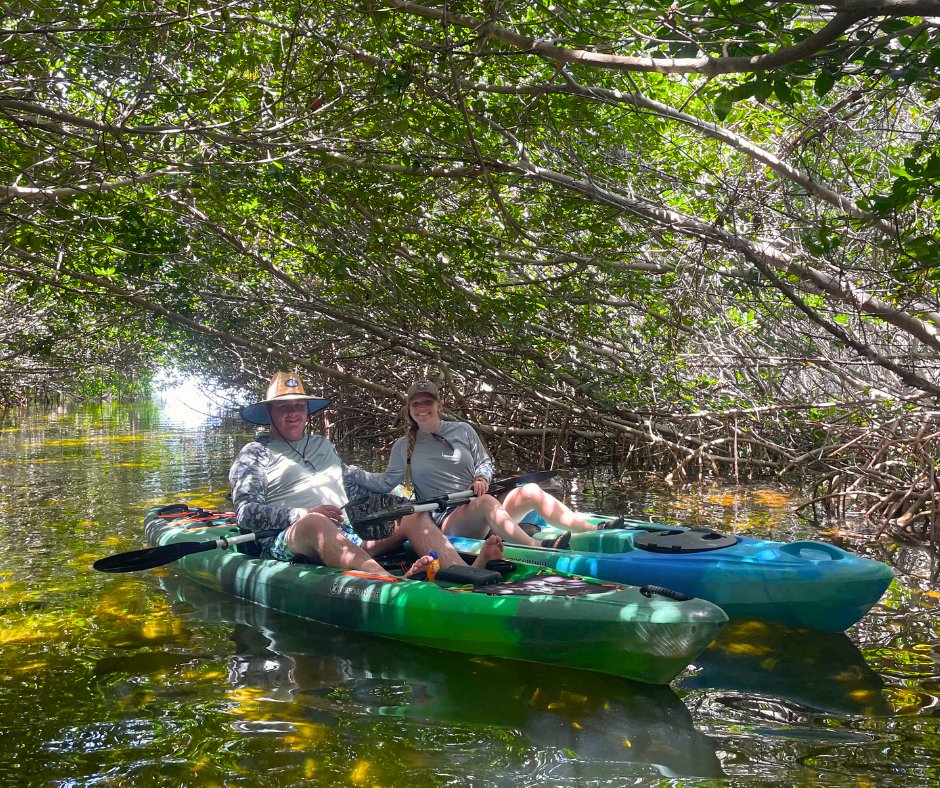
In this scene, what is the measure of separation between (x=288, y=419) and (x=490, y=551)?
4.92 feet

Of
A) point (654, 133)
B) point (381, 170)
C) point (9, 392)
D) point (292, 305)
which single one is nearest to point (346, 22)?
point (381, 170)

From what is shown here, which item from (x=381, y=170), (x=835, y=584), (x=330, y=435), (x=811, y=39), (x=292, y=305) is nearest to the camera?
(x=811, y=39)

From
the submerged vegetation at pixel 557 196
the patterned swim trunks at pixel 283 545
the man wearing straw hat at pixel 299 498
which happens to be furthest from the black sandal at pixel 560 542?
the submerged vegetation at pixel 557 196

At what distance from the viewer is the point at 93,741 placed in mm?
2994

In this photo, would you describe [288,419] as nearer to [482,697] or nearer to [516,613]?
[516,613]

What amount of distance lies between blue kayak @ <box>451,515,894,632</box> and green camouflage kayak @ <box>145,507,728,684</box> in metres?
0.64

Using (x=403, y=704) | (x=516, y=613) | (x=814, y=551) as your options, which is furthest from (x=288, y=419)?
(x=814, y=551)

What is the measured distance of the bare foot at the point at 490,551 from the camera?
14.6 feet

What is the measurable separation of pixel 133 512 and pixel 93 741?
223 inches

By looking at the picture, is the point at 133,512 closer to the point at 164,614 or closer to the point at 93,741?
the point at 164,614

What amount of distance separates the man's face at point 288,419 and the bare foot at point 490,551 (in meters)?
1.38

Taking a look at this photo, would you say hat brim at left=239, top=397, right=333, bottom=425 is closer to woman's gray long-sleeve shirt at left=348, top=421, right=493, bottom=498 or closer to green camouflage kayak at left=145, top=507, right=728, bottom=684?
woman's gray long-sleeve shirt at left=348, top=421, right=493, bottom=498

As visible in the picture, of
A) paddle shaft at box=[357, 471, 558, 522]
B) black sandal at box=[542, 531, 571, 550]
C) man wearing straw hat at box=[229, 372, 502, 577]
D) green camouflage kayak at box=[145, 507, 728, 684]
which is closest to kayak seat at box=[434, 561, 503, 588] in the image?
green camouflage kayak at box=[145, 507, 728, 684]

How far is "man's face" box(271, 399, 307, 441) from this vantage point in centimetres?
512
